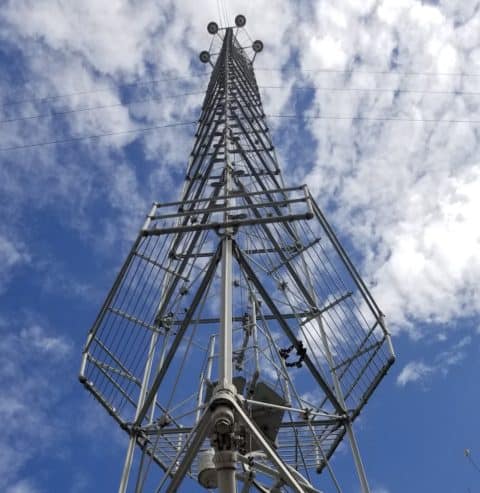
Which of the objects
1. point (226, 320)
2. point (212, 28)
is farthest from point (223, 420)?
point (212, 28)

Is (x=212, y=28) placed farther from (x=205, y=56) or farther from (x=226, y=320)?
(x=226, y=320)

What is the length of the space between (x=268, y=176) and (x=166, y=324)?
19.2 ft

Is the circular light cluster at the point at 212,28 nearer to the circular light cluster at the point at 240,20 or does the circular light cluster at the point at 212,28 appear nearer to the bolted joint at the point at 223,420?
the circular light cluster at the point at 240,20

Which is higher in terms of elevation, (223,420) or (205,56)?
(205,56)

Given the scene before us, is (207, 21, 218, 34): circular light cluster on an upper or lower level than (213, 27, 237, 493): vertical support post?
upper

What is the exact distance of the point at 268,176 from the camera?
17203 mm

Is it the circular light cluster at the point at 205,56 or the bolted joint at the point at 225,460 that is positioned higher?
the circular light cluster at the point at 205,56

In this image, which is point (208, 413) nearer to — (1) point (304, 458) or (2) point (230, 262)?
(2) point (230, 262)

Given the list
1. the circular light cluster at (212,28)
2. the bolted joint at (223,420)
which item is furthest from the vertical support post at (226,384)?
the circular light cluster at (212,28)

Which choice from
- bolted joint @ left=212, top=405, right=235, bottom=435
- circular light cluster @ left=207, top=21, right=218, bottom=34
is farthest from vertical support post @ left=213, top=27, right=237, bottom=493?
circular light cluster @ left=207, top=21, right=218, bottom=34

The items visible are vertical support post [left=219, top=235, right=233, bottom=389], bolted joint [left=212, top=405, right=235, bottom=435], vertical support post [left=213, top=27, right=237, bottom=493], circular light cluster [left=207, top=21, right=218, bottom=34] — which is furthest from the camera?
circular light cluster [left=207, top=21, right=218, bottom=34]

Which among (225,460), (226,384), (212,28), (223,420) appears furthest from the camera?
(212,28)

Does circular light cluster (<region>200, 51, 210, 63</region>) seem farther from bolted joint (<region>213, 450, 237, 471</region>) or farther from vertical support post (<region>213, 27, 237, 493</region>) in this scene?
bolted joint (<region>213, 450, 237, 471</region>)

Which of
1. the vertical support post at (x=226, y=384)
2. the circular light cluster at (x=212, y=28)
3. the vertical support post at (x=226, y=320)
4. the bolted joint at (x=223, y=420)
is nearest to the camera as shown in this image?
the vertical support post at (x=226, y=384)
